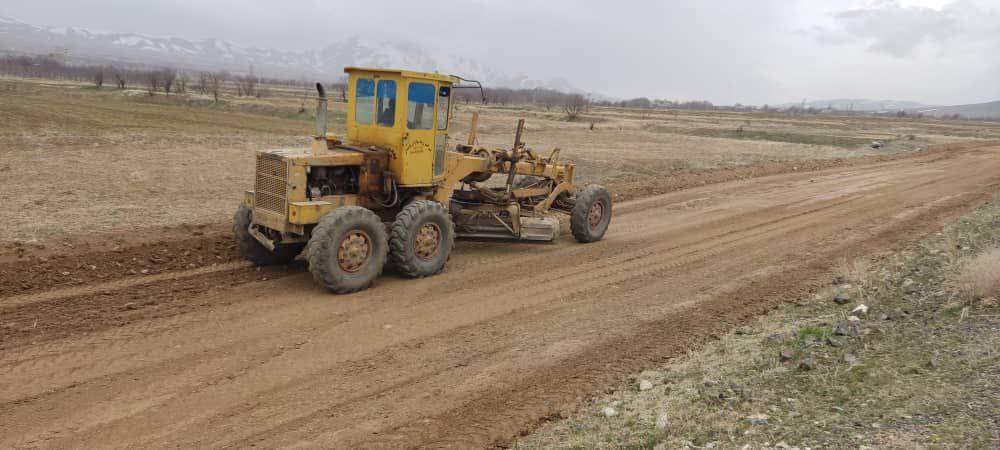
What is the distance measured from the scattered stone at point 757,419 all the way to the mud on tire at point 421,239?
5.48m

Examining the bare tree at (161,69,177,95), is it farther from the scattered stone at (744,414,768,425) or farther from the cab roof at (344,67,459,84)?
the scattered stone at (744,414,768,425)

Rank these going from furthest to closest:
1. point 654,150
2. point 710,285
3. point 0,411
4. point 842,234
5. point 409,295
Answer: point 654,150 < point 842,234 < point 710,285 < point 409,295 < point 0,411

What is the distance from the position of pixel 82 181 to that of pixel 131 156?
405 centimetres

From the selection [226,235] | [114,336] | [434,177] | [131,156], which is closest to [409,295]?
[434,177]

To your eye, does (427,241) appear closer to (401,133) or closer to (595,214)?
(401,133)

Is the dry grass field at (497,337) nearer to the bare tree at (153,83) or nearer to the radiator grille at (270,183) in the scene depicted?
the radiator grille at (270,183)

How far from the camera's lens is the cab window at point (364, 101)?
10.2m

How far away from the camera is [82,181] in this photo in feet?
50.3

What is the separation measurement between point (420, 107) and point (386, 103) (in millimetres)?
503

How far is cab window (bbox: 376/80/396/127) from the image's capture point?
9.91 m

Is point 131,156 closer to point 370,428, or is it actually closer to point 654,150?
point 370,428

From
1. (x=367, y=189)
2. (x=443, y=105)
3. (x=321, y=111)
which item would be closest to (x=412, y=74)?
(x=443, y=105)

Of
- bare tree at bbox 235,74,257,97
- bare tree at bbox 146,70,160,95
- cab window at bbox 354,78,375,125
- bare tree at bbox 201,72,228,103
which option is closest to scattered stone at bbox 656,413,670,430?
cab window at bbox 354,78,375,125

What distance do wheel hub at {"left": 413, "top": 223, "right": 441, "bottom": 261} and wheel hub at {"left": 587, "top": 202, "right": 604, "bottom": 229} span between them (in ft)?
12.0
